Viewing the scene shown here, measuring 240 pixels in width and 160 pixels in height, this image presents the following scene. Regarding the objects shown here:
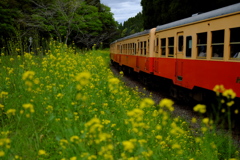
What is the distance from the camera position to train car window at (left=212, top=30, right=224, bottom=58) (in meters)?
6.44

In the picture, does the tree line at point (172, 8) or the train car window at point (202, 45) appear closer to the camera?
the train car window at point (202, 45)

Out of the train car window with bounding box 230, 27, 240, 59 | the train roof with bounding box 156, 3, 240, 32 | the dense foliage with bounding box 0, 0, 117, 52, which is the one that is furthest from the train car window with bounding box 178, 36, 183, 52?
the dense foliage with bounding box 0, 0, 117, 52

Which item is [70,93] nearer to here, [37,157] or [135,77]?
[37,157]

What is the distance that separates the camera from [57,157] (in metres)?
3.63

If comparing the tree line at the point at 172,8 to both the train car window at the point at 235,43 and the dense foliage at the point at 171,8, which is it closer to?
the dense foliage at the point at 171,8

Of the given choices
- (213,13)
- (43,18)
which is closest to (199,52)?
(213,13)

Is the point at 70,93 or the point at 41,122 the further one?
the point at 70,93

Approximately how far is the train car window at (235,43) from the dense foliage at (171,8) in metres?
8.94

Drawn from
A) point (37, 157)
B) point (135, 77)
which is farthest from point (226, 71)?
point (135, 77)

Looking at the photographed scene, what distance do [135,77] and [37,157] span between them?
15.2 m

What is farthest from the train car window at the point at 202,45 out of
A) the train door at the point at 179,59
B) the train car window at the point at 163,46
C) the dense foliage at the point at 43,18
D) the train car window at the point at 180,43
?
the dense foliage at the point at 43,18

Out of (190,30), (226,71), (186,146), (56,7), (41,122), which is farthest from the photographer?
(56,7)

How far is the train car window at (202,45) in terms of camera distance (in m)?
7.26

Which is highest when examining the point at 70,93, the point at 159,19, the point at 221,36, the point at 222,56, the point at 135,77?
the point at 159,19
